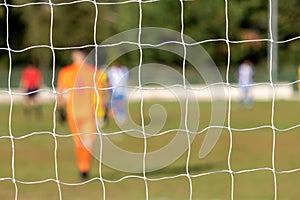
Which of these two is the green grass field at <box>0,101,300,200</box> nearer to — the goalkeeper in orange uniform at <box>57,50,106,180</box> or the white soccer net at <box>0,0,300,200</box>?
Result: the white soccer net at <box>0,0,300,200</box>

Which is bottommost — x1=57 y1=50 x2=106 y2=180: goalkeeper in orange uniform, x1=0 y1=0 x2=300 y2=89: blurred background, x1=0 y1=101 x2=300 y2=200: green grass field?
x1=0 y1=101 x2=300 y2=200: green grass field

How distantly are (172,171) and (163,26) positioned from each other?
2696 centimetres

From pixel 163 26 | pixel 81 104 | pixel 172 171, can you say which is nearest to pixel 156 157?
pixel 172 171

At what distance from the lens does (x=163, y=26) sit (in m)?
37.2

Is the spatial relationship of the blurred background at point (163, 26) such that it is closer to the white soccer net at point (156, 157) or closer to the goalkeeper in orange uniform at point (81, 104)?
the white soccer net at point (156, 157)

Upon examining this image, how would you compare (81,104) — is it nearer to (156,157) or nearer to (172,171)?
(172,171)

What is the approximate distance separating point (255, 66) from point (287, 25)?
15247 millimetres

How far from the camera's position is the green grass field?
8.42 metres

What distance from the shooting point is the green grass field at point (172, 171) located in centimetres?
842

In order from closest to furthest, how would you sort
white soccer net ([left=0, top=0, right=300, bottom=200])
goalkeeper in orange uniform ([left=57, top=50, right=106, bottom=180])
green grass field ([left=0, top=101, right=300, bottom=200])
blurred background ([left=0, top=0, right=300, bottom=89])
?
white soccer net ([left=0, top=0, right=300, bottom=200]) → green grass field ([left=0, top=101, right=300, bottom=200]) → goalkeeper in orange uniform ([left=57, top=50, right=106, bottom=180]) → blurred background ([left=0, top=0, right=300, bottom=89])

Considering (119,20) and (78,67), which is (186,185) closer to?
(78,67)

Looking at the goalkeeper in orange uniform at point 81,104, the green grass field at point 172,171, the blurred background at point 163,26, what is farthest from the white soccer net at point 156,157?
the blurred background at point 163,26

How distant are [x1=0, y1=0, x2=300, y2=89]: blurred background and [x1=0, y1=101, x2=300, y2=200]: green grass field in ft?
42.1

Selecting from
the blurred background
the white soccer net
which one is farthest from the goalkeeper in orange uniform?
the blurred background
